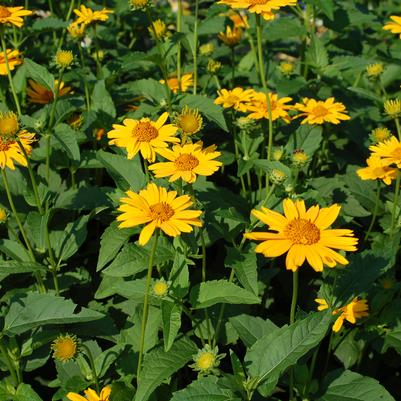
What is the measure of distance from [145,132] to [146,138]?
2cm

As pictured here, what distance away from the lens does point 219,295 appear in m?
1.84

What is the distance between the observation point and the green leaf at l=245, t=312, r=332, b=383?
5.44 ft

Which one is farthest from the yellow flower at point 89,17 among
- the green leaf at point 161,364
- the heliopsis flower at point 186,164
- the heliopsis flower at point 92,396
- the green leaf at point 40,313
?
the heliopsis flower at point 92,396

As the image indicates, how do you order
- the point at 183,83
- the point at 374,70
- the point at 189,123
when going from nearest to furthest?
the point at 189,123, the point at 374,70, the point at 183,83

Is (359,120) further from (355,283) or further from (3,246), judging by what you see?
(3,246)

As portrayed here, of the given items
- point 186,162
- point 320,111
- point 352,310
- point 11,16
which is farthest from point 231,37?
point 352,310

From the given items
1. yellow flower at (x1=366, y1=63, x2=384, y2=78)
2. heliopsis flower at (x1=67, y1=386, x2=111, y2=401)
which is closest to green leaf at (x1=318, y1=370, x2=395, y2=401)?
heliopsis flower at (x1=67, y1=386, x2=111, y2=401)

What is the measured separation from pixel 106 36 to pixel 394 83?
162cm

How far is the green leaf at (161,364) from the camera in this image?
174 centimetres

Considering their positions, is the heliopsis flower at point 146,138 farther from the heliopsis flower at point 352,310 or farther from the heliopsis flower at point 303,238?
the heliopsis flower at point 352,310

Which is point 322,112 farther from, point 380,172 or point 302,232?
point 302,232

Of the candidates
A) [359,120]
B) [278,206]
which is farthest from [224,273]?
[359,120]

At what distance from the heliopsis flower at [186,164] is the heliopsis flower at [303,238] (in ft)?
0.84

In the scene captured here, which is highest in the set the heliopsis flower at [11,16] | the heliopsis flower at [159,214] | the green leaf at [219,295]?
the heliopsis flower at [11,16]
